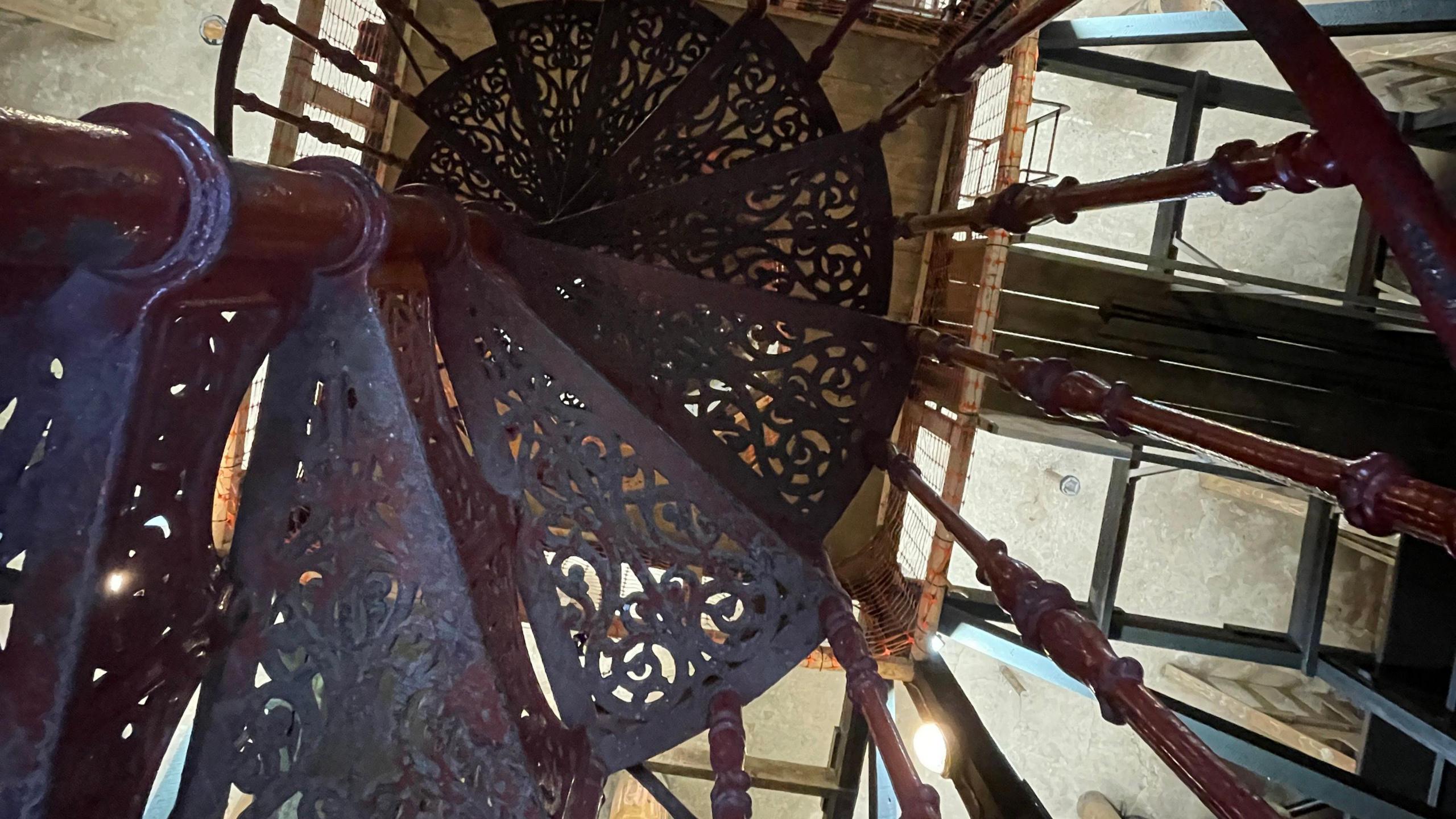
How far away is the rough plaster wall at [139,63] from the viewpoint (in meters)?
4.48

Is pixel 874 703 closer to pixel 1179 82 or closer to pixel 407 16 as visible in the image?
pixel 407 16

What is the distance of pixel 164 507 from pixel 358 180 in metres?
0.34

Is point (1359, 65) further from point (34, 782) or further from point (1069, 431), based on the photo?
point (34, 782)

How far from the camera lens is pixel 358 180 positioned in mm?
829

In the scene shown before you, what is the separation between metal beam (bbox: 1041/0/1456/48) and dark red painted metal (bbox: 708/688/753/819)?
1.59 metres

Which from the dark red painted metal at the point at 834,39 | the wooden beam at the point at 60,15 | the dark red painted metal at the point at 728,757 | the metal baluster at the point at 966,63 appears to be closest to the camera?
the dark red painted metal at the point at 728,757

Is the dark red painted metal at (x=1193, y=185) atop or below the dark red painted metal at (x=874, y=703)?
atop

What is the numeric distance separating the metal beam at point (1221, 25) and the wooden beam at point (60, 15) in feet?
15.4

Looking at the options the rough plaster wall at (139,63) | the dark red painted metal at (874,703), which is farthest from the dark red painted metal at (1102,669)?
the rough plaster wall at (139,63)

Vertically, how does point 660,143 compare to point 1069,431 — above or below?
above

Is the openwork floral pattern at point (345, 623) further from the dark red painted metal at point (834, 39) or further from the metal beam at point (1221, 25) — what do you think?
the metal beam at point (1221, 25)

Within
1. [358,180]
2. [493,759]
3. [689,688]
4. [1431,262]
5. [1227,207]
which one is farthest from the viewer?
[1227,207]

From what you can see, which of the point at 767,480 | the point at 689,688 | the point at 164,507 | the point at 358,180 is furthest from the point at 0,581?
the point at 767,480

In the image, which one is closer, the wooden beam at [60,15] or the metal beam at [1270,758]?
the metal beam at [1270,758]
